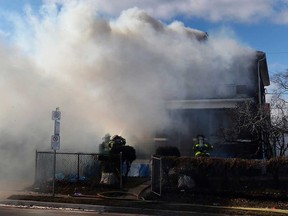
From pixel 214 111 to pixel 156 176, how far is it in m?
6.21

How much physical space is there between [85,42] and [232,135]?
7.42m

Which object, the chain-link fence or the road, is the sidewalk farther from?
the chain-link fence

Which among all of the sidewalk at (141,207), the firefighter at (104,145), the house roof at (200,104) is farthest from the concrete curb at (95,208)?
the house roof at (200,104)

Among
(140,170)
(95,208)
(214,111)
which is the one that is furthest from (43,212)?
(214,111)

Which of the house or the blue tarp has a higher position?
the house

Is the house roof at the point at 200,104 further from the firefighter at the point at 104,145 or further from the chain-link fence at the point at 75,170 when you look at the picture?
the chain-link fence at the point at 75,170

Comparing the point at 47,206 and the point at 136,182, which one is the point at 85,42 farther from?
the point at 47,206

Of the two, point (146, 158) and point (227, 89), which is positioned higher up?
point (227, 89)

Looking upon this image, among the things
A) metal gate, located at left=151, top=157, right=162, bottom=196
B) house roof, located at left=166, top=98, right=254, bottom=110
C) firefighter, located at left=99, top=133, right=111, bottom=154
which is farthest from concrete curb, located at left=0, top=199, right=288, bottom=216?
house roof, located at left=166, top=98, right=254, bottom=110

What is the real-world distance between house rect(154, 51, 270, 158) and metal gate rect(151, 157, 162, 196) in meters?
5.23

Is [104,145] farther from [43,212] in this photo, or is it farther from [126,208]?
[43,212]

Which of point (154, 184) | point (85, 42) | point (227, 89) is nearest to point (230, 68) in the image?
point (227, 89)

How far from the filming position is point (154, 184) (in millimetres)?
12148

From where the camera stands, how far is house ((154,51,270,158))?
55.6 feet
